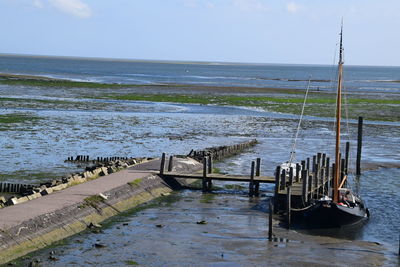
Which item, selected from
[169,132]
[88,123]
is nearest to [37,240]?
[169,132]

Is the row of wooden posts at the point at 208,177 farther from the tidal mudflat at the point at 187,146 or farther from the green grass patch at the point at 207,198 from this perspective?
the green grass patch at the point at 207,198

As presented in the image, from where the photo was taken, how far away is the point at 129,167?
3788cm

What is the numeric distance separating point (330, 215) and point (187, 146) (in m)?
22.5

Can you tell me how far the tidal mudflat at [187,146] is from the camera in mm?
26300

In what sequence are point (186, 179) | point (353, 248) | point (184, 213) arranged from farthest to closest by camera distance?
point (186, 179) → point (184, 213) → point (353, 248)

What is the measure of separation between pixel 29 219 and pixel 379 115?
6178cm

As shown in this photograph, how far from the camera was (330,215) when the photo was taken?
2933 cm

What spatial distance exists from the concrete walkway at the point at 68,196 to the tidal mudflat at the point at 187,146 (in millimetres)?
1828

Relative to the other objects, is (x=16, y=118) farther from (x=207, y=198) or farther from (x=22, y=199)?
(x=22, y=199)

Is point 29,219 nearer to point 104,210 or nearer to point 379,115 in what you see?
point 104,210

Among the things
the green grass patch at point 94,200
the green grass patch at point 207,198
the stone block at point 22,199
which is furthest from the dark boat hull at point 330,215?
the stone block at point 22,199

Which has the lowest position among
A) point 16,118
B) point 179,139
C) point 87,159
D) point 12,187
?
point 179,139

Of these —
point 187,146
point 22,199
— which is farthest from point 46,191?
point 187,146

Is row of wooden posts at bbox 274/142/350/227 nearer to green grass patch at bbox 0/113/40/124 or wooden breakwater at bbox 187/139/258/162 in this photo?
wooden breakwater at bbox 187/139/258/162
